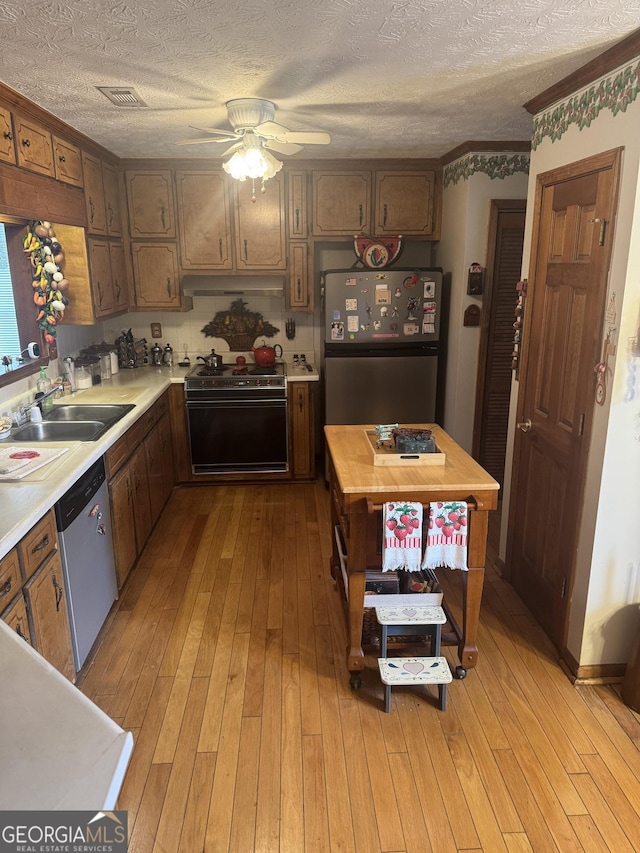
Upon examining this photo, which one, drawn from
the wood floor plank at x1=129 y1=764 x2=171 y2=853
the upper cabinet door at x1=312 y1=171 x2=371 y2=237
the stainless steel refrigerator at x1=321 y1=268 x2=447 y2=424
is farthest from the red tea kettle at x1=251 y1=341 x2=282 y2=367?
the wood floor plank at x1=129 y1=764 x2=171 y2=853

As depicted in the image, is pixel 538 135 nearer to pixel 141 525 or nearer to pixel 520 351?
pixel 520 351

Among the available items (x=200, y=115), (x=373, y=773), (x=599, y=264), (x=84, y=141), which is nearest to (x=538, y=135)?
(x=599, y=264)

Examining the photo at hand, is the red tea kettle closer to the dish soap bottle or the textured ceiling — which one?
the dish soap bottle

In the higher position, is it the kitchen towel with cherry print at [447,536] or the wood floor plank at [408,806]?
the kitchen towel with cherry print at [447,536]

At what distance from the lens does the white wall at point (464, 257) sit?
385 cm

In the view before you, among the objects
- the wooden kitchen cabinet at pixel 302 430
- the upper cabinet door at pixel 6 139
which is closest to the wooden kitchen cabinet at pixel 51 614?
the upper cabinet door at pixel 6 139

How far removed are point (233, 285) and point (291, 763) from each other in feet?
11.3

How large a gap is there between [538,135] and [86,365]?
121 inches

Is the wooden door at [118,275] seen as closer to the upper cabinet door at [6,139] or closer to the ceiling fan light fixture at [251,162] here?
the upper cabinet door at [6,139]

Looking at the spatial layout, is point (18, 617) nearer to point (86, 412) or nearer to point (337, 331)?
point (86, 412)

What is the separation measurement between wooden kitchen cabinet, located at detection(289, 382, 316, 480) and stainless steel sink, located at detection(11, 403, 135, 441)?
1.40 metres

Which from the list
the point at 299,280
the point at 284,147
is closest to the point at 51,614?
the point at 284,147

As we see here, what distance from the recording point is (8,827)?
748 mm

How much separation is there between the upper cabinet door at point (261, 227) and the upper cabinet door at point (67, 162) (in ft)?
4.05
